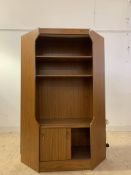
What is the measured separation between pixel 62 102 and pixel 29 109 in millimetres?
717

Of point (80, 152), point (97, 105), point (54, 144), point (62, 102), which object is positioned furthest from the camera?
point (62, 102)

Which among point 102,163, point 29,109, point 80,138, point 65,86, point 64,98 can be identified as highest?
point 65,86

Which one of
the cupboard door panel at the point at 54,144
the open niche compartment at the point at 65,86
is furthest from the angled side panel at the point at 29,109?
the open niche compartment at the point at 65,86

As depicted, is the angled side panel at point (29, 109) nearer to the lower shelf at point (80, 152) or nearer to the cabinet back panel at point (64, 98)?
the cabinet back panel at point (64, 98)

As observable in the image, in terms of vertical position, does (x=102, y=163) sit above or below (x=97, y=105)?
below

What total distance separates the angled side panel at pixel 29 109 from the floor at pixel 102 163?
199 millimetres

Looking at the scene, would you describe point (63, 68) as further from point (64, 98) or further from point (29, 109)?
point (29, 109)

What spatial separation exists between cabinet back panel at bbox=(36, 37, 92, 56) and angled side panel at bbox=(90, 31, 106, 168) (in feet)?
1.35

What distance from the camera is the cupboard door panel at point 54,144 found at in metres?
3.00

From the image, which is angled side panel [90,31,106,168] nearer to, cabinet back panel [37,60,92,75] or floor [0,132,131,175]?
floor [0,132,131,175]

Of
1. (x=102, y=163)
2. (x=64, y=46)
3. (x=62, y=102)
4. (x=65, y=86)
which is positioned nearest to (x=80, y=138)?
(x=102, y=163)

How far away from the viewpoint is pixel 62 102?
3.60m

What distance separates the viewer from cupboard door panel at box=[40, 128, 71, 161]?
9.83ft

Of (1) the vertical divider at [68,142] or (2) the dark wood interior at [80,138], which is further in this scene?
(2) the dark wood interior at [80,138]
